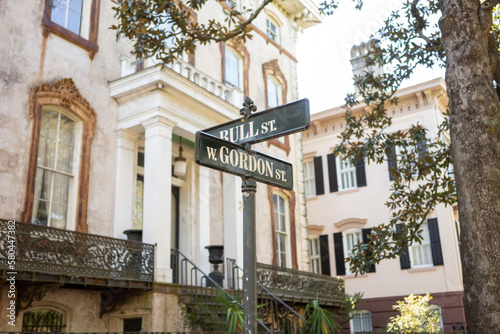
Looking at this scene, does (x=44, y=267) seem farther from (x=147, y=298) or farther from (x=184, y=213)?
(x=184, y=213)

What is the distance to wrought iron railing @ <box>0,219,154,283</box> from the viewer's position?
27.6 feet

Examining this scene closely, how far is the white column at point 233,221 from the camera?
1391cm

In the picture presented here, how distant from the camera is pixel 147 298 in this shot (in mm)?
10508

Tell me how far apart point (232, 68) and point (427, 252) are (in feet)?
37.5

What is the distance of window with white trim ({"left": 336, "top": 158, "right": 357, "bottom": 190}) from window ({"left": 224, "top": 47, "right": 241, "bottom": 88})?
8985mm

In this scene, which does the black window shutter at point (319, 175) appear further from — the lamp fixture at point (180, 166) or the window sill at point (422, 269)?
the lamp fixture at point (180, 166)

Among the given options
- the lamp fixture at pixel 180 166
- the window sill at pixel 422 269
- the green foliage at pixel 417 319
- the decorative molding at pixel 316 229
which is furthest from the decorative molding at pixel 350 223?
the lamp fixture at pixel 180 166

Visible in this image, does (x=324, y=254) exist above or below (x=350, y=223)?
below

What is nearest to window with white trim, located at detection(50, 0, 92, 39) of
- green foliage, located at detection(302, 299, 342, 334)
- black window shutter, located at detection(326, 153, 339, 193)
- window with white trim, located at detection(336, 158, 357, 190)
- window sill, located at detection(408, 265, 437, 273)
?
green foliage, located at detection(302, 299, 342, 334)

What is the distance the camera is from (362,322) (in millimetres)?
22891

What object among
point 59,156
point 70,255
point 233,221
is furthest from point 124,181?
point 233,221

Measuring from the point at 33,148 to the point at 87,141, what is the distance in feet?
4.43

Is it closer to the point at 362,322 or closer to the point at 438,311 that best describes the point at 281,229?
the point at 362,322

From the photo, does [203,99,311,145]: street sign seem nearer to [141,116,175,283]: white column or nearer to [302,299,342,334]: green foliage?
[141,116,175,283]: white column
